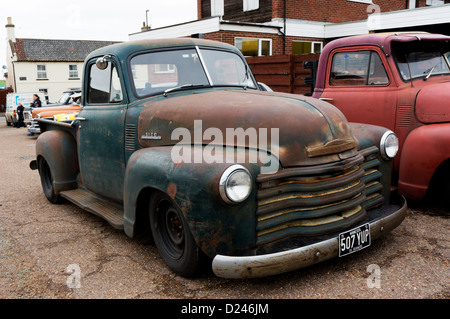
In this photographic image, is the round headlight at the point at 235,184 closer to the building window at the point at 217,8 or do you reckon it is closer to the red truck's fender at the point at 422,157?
the red truck's fender at the point at 422,157

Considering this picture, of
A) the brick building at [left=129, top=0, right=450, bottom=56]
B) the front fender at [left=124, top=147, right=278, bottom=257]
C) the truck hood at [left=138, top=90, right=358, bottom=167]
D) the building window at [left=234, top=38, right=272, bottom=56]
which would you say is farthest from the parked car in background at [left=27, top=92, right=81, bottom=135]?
the front fender at [left=124, top=147, right=278, bottom=257]

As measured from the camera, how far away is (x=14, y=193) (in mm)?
6047

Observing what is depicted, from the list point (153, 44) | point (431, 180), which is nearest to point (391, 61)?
point (431, 180)

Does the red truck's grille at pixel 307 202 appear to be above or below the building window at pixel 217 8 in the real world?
below

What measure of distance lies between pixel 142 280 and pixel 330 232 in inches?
56.9

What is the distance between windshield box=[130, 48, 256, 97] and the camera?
12.5 feet

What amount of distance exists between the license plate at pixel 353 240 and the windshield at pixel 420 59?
2.58 m

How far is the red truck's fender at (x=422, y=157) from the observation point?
410 cm

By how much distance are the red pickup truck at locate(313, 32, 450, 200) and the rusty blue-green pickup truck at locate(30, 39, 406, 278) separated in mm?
775

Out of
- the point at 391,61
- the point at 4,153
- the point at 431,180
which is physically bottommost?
the point at 4,153

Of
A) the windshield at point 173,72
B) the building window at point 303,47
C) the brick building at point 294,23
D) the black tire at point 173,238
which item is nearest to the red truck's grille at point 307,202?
the black tire at point 173,238

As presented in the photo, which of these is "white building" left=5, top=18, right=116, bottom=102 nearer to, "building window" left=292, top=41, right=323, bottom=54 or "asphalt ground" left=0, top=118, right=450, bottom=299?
"building window" left=292, top=41, right=323, bottom=54

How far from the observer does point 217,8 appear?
64.8 ft

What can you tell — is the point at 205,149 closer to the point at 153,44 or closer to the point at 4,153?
the point at 153,44
